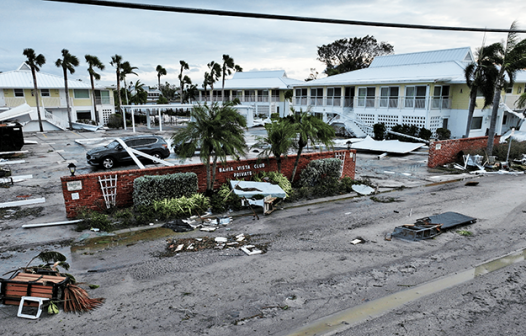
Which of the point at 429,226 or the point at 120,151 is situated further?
the point at 120,151

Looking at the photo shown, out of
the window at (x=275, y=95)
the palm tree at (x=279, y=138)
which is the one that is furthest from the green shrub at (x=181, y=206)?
the window at (x=275, y=95)

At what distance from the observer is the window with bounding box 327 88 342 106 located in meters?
35.2

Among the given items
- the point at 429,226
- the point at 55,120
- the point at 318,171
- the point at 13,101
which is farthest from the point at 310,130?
the point at 13,101

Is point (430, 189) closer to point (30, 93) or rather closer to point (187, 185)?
point (187, 185)

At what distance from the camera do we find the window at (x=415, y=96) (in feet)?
93.9

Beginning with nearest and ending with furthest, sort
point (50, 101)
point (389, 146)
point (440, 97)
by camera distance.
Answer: point (389, 146) < point (440, 97) < point (50, 101)

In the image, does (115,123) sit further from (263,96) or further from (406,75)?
(406,75)

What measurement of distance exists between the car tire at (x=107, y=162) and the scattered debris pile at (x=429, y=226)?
45.0 ft

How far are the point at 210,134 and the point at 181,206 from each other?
2441 mm

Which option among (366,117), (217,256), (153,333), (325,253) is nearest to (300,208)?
(325,253)

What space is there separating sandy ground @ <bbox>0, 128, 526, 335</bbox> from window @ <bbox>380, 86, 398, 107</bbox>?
2050 cm

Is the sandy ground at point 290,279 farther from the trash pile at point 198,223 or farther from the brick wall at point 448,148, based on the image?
the brick wall at point 448,148

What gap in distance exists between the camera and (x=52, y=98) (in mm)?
40031

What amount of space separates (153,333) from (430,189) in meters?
12.9
